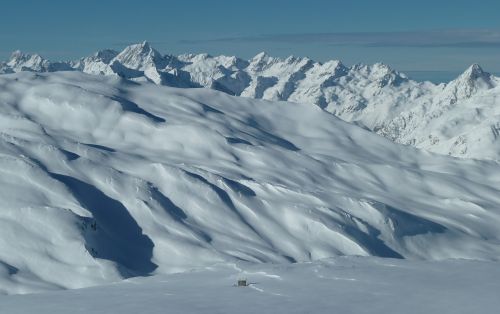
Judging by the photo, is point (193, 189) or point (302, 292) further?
point (193, 189)

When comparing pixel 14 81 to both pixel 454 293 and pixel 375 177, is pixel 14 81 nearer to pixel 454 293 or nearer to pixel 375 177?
pixel 375 177

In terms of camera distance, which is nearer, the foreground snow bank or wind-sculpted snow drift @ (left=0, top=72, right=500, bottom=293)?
the foreground snow bank

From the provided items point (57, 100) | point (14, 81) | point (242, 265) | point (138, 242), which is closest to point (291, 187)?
point (138, 242)

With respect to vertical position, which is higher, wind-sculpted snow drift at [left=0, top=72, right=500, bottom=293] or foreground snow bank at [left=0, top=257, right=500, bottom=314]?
wind-sculpted snow drift at [left=0, top=72, right=500, bottom=293]

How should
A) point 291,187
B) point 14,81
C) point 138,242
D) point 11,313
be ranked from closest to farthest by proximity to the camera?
point 11,313 < point 138,242 < point 291,187 < point 14,81

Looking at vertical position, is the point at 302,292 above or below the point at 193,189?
below
